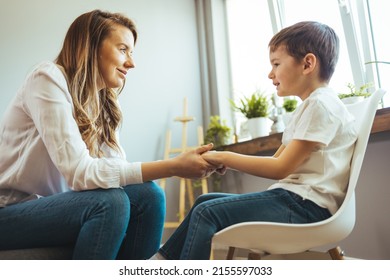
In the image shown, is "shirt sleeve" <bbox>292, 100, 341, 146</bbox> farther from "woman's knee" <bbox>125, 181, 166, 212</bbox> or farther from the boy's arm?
"woman's knee" <bbox>125, 181, 166, 212</bbox>

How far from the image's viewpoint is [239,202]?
38.4 inches

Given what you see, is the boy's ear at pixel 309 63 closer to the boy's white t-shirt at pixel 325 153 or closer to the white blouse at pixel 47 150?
the boy's white t-shirt at pixel 325 153

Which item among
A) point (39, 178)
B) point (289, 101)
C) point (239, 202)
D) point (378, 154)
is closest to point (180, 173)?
point (239, 202)

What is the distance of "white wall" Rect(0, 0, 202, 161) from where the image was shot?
1995 millimetres

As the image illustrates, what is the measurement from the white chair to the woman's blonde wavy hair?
48 cm

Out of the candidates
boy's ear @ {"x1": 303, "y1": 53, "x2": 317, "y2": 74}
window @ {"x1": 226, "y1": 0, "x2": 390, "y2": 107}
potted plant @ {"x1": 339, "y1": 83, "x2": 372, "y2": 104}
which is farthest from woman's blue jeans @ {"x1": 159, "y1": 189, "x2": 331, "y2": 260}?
window @ {"x1": 226, "y1": 0, "x2": 390, "y2": 107}

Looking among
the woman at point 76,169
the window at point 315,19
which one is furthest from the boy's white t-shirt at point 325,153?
the window at point 315,19

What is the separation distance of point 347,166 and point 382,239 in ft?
2.73

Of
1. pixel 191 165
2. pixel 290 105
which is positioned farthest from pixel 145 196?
pixel 290 105

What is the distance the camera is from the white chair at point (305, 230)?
91 cm

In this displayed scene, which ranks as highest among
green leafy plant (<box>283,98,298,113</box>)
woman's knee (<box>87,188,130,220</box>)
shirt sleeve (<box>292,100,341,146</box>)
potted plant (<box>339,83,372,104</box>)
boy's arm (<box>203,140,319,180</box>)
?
green leafy plant (<box>283,98,298,113</box>)

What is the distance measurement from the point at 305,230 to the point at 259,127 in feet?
4.81

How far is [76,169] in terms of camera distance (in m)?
0.95
